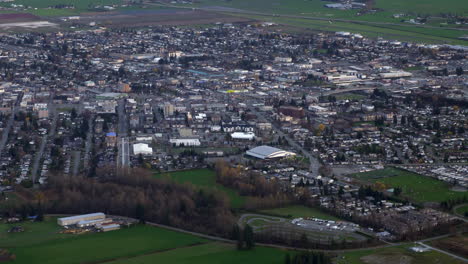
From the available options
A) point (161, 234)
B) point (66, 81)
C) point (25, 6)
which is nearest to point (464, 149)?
point (161, 234)

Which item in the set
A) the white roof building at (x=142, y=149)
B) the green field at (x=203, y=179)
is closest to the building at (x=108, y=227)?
the green field at (x=203, y=179)

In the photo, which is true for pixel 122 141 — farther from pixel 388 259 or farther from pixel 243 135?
pixel 388 259

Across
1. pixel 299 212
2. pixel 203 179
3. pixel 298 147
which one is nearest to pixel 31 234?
pixel 203 179

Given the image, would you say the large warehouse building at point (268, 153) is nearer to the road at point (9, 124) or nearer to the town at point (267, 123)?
the town at point (267, 123)

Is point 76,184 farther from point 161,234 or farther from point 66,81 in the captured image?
point 66,81

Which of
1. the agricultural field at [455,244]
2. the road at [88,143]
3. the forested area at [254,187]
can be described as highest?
the agricultural field at [455,244]

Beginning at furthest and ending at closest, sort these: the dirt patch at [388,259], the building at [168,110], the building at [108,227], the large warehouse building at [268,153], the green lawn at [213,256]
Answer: the building at [168,110], the large warehouse building at [268,153], the building at [108,227], the green lawn at [213,256], the dirt patch at [388,259]
